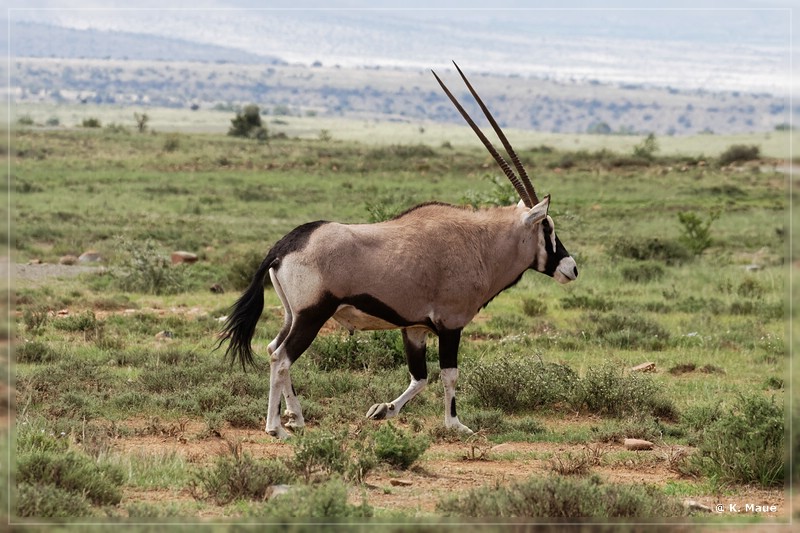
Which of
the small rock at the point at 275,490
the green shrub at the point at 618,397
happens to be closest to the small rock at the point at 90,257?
the green shrub at the point at 618,397

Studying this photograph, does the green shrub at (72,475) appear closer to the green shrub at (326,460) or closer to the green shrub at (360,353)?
the green shrub at (326,460)

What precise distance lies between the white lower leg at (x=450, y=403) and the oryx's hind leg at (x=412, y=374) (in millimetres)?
192

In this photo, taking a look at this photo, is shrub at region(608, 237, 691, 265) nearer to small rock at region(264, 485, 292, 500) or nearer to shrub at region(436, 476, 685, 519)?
shrub at region(436, 476, 685, 519)

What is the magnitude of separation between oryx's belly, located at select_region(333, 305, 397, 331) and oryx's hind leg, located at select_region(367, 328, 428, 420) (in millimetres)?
404

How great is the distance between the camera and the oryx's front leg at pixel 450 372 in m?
8.95

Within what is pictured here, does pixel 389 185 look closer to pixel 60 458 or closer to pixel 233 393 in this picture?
pixel 233 393

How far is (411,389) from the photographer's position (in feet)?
29.9

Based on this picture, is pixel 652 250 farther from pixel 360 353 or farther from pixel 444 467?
pixel 444 467

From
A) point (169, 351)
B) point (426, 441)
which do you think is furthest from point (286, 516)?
point (169, 351)

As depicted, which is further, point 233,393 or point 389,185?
point 389,185

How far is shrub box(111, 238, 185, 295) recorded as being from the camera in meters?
17.6

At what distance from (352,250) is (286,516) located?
3.48m

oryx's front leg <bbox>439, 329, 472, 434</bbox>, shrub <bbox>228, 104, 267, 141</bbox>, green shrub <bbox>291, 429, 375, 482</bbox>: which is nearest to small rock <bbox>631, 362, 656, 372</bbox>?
oryx's front leg <bbox>439, 329, 472, 434</bbox>

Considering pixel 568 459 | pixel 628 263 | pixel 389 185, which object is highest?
pixel 389 185
